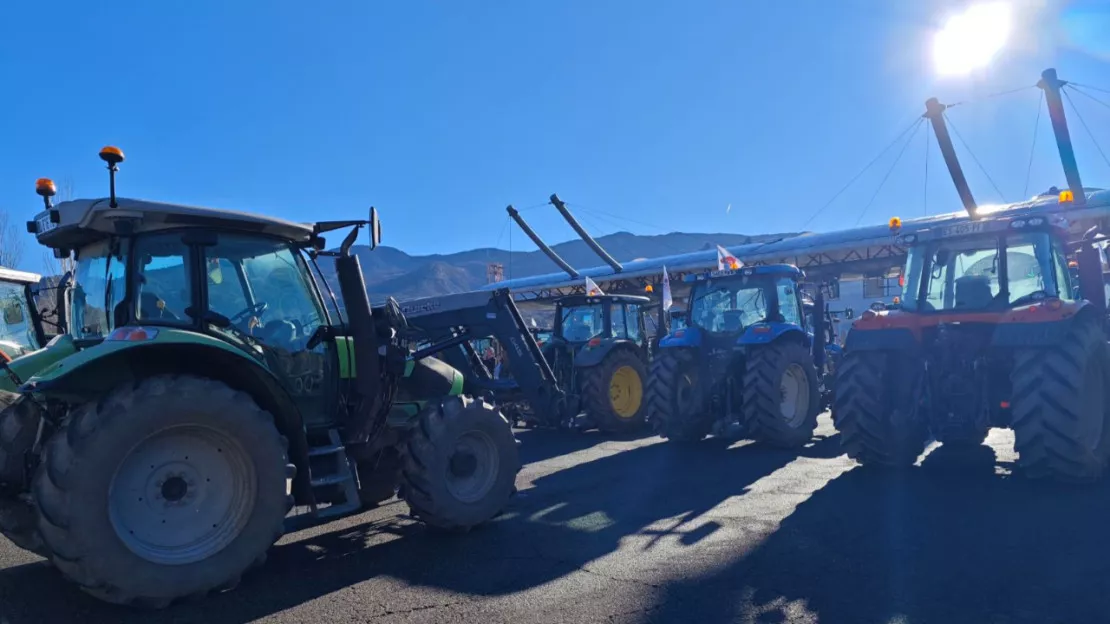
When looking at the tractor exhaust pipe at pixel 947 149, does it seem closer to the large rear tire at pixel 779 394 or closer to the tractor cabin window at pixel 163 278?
the large rear tire at pixel 779 394

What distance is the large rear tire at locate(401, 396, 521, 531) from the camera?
5023mm

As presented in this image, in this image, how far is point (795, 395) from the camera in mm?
9602

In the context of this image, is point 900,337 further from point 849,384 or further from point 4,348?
point 4,348

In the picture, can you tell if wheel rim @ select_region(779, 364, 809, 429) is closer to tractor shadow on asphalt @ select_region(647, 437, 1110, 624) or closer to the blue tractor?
the blue tractor

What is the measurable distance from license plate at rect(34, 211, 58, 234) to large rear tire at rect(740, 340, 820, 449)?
23.1 feet

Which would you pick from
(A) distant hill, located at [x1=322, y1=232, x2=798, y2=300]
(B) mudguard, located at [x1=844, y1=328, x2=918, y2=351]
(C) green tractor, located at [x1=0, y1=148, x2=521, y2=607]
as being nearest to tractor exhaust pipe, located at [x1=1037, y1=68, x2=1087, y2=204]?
(B) mudguard, located at [x1=844, y1=328, x2=918, y2=351]

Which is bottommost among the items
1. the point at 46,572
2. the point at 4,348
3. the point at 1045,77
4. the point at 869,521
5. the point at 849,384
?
the point at 869,521

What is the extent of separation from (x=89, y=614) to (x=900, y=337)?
22.1 feet

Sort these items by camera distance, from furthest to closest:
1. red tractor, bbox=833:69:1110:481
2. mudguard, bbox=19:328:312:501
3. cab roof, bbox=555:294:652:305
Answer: cab roof, bbox=555:294:652:305
red tractor, bbox=833:69:1110:481
mudguard, bbox=19:328:312:501

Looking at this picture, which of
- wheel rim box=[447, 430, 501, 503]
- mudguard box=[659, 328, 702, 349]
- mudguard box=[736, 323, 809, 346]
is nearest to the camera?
wheel rim box=[447, 430, 501, 503]

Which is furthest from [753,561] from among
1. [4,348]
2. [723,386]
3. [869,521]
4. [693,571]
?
[4,348]

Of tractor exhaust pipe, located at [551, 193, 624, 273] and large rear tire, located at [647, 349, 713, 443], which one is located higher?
tractor exhaust pipe, located at [551, 193, 624, 273]

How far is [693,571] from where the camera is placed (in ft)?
14.4

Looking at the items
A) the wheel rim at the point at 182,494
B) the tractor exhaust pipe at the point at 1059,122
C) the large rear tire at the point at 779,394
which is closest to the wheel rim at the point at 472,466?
the wheel rim at the point at 182,494
